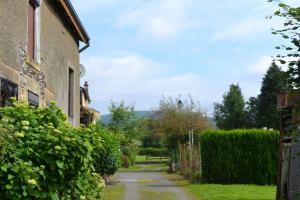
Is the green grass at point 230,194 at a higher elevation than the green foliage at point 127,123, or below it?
below

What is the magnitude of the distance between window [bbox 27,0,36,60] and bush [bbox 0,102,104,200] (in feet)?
17.4

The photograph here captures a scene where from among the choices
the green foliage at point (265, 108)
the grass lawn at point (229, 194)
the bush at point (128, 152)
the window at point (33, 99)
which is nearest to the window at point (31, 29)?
the window at point (33, 99)

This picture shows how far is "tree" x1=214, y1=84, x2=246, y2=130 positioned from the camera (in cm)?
6766

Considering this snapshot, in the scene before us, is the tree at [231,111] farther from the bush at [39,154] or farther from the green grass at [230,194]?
the bush at [39,154]

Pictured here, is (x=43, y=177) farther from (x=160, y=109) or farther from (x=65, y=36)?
(x=160, y=109)

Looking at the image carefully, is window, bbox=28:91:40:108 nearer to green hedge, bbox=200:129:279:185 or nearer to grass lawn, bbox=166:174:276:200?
grass lawn, bbox=166:174:276:200

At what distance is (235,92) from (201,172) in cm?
4954

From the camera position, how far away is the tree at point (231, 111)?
67.7 metres

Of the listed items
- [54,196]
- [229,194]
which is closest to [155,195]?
[229,194]

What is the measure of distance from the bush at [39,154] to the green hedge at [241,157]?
16594 mm

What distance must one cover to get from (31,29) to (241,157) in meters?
13.5

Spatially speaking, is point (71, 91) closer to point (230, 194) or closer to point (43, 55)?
point (43, 55)

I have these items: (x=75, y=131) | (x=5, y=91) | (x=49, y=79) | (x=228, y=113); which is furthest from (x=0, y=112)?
(x=228, y=113)

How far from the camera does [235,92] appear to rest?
73312mm
